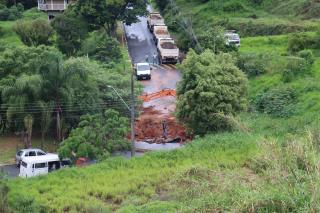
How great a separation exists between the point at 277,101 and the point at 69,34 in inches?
711

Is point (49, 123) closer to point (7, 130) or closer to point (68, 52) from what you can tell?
point (7, 130)

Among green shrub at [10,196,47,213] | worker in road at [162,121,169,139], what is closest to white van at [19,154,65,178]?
green shrub at [10,196,47,213]

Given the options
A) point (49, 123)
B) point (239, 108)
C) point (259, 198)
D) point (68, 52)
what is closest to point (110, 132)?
point (49, 123)

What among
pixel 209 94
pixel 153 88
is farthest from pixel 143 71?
pixel 209 94

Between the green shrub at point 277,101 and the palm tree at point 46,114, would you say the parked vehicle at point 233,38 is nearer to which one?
the green shrub at point 277,101

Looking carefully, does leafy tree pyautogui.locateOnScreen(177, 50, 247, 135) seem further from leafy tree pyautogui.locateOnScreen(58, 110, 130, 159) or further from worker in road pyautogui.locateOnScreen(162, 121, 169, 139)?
leafy tree pyautogui.locateOnScreen(58, 110, 130, 159)

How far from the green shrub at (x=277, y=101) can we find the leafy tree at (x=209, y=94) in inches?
168

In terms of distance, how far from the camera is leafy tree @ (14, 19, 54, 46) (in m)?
46.7

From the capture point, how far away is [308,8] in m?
54.5

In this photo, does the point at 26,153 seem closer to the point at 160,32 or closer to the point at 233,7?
the point at 160,32

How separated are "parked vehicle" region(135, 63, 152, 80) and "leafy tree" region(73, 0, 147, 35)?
7241mm

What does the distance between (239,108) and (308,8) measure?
26363 mm

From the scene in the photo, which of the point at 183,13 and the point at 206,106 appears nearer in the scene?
the point at 206,106

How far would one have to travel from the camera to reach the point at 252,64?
1645 inches
